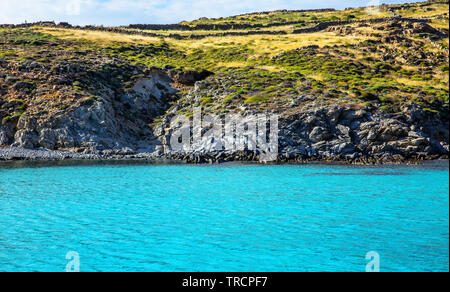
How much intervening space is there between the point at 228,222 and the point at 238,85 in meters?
51.2

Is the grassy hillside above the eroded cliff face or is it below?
above

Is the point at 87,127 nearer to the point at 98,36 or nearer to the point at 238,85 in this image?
the point at 238,85

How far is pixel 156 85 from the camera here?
7862 cm

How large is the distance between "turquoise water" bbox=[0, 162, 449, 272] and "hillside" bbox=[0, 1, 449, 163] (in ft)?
44.8

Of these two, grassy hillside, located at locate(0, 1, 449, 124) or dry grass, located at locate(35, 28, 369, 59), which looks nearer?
grassy hillside, located at locate(0, 1, 449, 124)

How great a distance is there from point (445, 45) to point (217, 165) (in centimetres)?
5972

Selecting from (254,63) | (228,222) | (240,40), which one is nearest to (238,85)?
(254,63)

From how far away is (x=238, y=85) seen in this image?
7306cm

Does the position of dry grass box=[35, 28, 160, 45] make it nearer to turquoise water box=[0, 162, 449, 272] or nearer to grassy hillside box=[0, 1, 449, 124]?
grassy hillside box=[0, 1, 449, 124]

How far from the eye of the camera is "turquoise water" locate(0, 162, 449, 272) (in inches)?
685

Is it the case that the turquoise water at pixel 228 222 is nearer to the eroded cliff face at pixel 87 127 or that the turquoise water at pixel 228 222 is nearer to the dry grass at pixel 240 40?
the eroded cliff face at pixel 87 127

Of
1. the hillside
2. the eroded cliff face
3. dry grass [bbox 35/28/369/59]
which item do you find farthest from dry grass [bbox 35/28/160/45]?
the eroded cliff face

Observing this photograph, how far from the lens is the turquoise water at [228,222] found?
17.4 metres

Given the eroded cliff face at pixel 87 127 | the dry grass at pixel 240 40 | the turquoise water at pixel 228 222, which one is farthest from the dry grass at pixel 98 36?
the turquoise water at pixel 228 222
